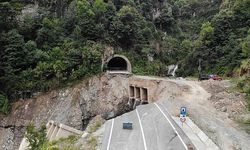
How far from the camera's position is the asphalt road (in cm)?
2405

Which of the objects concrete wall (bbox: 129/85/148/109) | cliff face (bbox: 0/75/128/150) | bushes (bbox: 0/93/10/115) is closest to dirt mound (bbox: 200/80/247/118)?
concrete wall (bbox: 129/85/148/109)

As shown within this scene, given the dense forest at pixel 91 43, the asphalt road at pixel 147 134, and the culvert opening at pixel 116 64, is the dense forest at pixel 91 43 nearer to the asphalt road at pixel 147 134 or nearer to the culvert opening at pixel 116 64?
the culvert opening at pixel 116 64

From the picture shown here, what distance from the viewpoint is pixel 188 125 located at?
28250mm

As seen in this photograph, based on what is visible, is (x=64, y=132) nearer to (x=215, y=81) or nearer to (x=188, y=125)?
(x=188, y=125)

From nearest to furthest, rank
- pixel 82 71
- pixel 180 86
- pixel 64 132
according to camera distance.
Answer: pixel 64 132, pixel 180 86, pixel 82 71

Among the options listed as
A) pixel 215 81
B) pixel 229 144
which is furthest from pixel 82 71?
pixel 229 144

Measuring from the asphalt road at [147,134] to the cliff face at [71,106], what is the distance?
16615mm

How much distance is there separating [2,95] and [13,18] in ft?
45.6

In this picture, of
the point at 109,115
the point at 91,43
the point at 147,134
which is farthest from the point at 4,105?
the point at 147,134

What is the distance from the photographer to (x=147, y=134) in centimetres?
2720

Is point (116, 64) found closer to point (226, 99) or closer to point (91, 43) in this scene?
point (91, 43)

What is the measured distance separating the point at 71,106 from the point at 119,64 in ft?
64.0

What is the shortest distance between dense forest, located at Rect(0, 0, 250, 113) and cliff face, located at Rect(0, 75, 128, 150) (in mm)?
1462

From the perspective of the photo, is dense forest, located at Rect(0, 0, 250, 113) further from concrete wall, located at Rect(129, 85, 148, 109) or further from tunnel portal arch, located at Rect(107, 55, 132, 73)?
concrete wall, located at Rect(129, 85, 148, 109)
